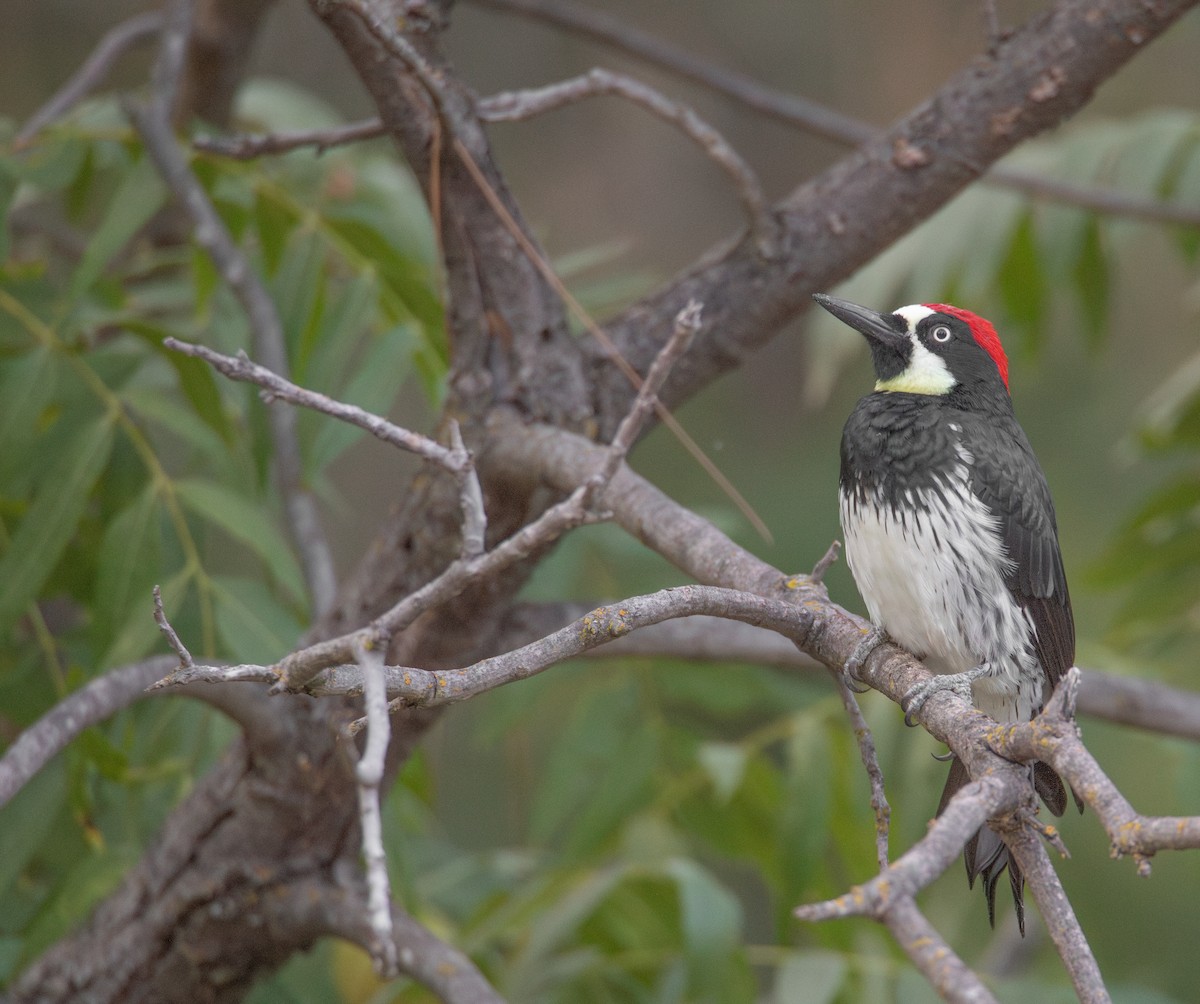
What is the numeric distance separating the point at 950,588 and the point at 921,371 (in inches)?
21.5

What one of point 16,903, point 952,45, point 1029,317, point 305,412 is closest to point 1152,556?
point 1029,317

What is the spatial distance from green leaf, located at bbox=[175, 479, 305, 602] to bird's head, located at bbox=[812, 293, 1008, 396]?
A: 4.17ft

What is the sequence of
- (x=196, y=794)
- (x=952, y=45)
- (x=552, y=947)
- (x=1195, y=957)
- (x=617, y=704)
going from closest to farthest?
(x=196, y=794), (x=552, y=947), (x=617, y=704), (x=1195, y=957), (x=952, y=45)

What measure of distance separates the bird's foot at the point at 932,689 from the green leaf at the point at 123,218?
6.04 feet

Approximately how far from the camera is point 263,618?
2547 millimetres

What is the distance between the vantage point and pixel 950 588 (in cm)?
248

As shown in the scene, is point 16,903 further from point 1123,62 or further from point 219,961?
point 1123,62

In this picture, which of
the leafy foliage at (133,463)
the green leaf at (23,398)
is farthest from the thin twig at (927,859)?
the green leaf at (23,398)

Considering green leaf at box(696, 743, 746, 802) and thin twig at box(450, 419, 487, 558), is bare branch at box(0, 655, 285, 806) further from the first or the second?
green leaf at box(696, 743, 746, 802)

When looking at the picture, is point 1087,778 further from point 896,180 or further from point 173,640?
point 896,180

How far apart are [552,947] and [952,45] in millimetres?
7006

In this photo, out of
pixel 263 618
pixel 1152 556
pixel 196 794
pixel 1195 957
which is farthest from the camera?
pixel 1195 957

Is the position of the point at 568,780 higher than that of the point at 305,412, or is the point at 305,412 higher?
the point at 305,412

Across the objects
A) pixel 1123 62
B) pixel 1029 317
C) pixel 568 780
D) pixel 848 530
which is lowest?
pixel 568 780
